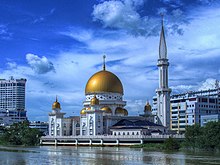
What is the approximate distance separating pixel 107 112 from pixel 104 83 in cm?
613

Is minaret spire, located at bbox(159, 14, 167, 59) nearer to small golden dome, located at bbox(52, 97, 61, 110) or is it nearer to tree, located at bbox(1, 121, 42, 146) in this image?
small golden dome, located at bbox(52, 97, 61, 110)

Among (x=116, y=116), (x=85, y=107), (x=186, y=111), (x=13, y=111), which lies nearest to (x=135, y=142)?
(x=116, y=116)

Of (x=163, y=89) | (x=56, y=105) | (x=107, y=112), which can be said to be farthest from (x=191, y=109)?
(x=56, y=105)

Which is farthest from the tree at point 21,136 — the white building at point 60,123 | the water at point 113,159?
the water at point 113,159

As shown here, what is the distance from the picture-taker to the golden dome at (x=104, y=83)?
93.8 m

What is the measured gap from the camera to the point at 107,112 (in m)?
91.8

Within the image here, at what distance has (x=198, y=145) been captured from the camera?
2437 inches

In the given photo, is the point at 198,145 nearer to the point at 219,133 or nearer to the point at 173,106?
the point at 219,133

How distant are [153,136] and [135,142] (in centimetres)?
323

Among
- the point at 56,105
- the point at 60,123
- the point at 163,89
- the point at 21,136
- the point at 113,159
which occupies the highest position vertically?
the point at 163,89

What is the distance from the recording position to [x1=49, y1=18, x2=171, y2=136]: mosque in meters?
88.4

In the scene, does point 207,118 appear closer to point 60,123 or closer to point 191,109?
point 191,109

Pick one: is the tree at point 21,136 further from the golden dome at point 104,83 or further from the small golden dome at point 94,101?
the golden dome at point 104,83

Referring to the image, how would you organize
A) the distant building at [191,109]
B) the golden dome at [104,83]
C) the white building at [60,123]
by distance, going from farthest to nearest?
the distant building at [191,109] → the white building at [60,123] → the golden dome at [104,83]
